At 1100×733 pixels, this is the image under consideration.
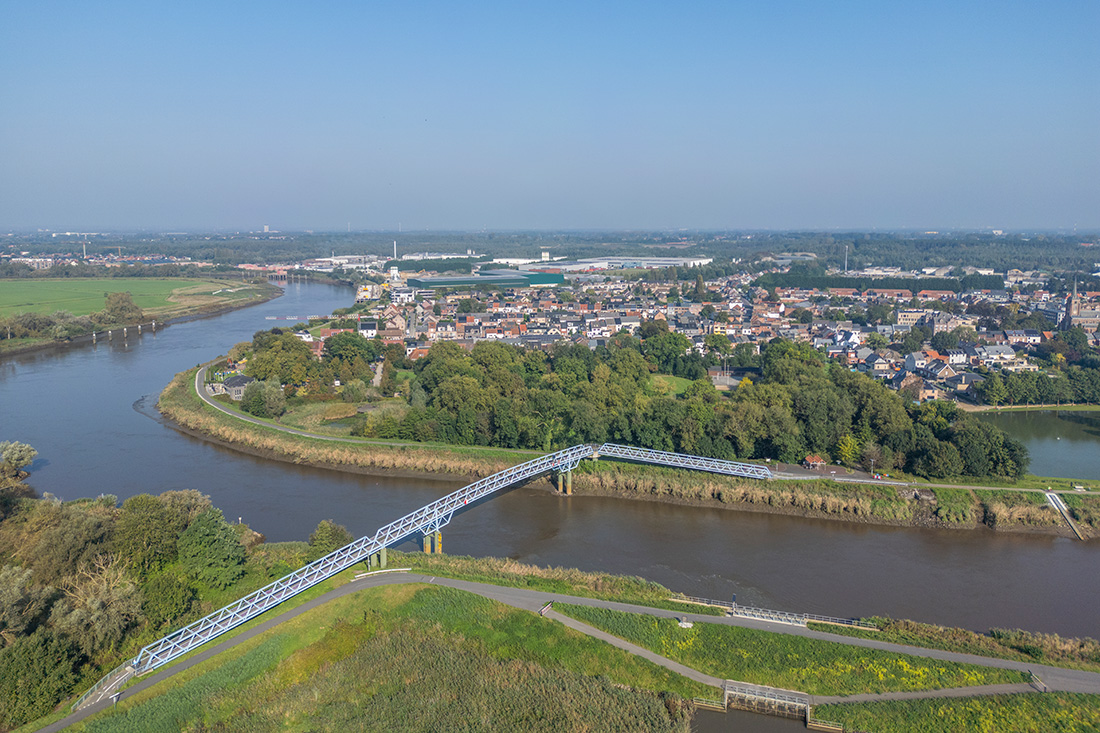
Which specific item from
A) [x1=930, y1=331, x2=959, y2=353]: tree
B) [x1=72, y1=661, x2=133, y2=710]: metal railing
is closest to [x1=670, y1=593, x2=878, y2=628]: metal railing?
[x1=72, y1=661, x2=133, y2=710]: metal railing

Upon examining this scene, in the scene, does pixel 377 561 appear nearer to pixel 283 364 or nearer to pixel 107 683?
pixel 107 683

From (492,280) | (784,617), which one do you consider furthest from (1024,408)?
(492,280)

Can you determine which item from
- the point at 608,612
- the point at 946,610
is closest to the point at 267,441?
the point at 608,612

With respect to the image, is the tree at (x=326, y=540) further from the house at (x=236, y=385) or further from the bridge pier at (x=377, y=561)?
the house at (x=236, y=385)

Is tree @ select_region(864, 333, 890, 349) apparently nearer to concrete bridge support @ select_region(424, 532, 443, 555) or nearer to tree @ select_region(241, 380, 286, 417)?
tree @ select_region(241, 380, 286, 417)

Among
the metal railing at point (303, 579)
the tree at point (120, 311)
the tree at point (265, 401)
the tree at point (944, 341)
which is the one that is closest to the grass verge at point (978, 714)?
the metal railing at point (303, 579)

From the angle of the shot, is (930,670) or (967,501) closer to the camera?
(930,670)

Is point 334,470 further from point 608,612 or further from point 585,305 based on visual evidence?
point 585,305
